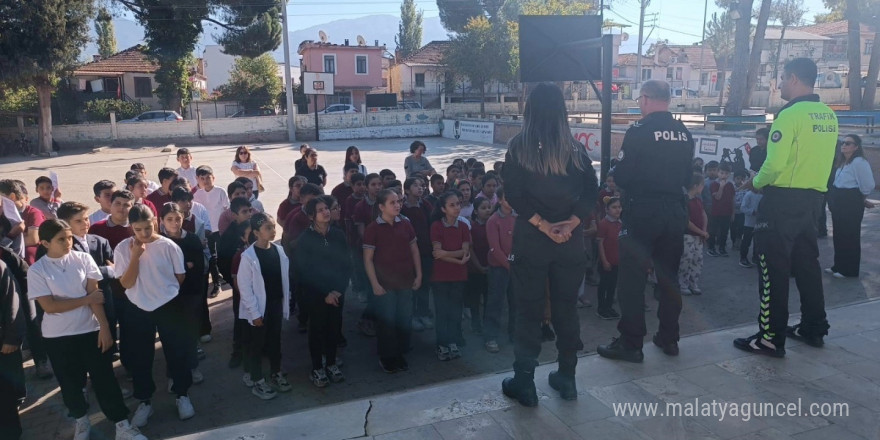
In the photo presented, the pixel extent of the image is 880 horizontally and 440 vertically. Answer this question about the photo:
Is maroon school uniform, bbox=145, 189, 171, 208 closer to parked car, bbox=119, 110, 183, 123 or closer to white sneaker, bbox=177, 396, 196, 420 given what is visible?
white sneaker, bbox=177, 396, 196, 420

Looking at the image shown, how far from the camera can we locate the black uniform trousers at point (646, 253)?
4.01 metres

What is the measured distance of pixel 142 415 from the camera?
4.11 m

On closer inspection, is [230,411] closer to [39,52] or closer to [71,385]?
[71,385]

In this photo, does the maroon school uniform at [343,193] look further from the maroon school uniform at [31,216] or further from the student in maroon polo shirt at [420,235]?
the maroon school uniform at [31,216]

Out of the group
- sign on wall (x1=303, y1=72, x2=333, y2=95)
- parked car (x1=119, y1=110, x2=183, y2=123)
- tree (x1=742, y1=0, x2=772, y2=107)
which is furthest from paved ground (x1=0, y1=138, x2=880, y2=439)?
parked car (x1=119, y1=110, x2=183, y2=123)

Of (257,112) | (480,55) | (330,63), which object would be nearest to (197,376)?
(257,112)

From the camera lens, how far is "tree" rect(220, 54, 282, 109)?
3856cm

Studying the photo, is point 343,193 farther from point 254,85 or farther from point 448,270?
point 254,85

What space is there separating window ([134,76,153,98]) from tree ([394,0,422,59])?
1381 inches

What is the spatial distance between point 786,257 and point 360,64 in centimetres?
4668

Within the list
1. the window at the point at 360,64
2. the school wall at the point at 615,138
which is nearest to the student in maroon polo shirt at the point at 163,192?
the school wall at the point at 615,138

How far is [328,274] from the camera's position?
15.2 feet

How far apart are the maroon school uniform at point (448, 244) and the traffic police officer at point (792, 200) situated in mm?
2323

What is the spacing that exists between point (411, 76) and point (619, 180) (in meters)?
47.9
